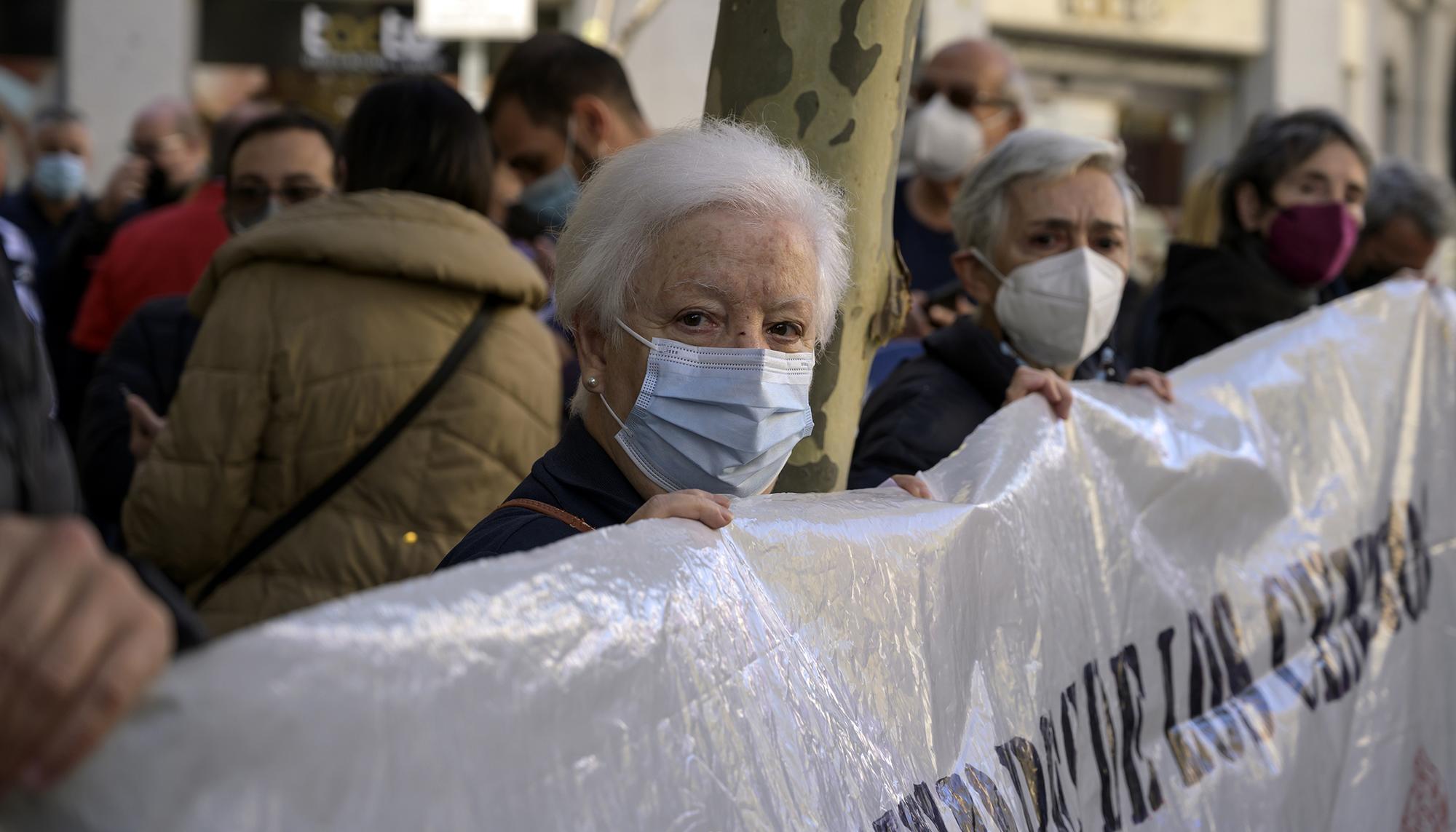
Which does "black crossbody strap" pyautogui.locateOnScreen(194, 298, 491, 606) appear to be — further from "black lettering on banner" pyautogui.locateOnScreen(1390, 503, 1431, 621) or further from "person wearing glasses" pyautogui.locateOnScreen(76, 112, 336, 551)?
"black lettering on banner" pyautogui.locateOnScreen(1390, 503, 1431, 621)

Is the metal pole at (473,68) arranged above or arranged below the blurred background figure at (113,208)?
above

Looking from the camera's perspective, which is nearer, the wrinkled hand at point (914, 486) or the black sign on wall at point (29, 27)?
the wrinkled hand at point (914, 486)

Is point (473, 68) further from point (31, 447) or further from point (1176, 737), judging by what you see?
point (31, 447)

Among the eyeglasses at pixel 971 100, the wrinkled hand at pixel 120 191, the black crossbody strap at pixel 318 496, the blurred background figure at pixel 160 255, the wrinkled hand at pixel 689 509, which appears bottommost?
the black crossbody strap at pixel 318 496

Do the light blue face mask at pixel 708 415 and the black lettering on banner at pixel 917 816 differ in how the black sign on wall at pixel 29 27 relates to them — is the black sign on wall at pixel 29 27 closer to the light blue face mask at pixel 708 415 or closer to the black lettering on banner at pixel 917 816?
the light blue face mask at pixel 708 415

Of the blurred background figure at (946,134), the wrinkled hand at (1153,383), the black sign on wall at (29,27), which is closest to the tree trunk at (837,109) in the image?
the wrinkled hand at (1153,383)

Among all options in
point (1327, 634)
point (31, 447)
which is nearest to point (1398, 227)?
point (1327, 634)

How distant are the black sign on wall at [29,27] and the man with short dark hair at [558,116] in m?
9.05

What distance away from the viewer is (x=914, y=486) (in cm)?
226

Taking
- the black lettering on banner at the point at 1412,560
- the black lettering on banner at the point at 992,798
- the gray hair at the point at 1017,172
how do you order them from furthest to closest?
the black lettering on banner at the point at 1412,560, the gray hair at the point at 1017,172, the black lettering on banner at the point at 992,798

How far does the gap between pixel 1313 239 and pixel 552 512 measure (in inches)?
118

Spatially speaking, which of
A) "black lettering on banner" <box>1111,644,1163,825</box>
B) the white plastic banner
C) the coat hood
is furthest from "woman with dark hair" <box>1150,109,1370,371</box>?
the coat hood

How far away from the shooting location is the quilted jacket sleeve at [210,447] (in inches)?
106

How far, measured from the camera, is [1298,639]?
3090mm
